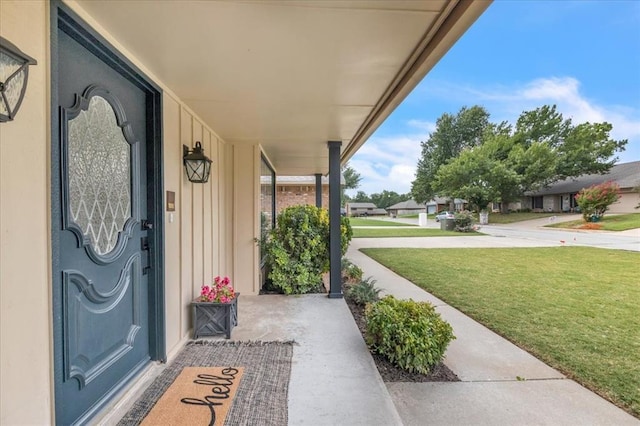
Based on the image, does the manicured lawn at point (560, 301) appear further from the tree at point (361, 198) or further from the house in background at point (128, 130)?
the tree at point (361, 198)

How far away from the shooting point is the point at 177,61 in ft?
7.24

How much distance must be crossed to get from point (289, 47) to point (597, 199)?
25228 mm

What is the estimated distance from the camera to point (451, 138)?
1580 inches

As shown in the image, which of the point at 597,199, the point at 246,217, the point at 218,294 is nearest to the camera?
the point at 218,294

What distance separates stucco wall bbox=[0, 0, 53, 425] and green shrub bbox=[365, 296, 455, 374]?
2.26m

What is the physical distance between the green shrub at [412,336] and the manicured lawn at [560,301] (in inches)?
46.6

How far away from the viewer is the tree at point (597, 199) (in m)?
19.5

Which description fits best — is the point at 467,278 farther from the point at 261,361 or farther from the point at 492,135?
the point at 492,135

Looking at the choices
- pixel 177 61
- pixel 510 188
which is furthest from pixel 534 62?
pixel 177 61

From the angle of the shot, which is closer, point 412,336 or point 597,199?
point 412,336

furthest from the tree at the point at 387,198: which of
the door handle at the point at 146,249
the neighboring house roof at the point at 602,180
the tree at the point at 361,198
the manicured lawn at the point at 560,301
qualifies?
the door handle at the point at 146,249

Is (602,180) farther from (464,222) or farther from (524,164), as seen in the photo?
(464,222)

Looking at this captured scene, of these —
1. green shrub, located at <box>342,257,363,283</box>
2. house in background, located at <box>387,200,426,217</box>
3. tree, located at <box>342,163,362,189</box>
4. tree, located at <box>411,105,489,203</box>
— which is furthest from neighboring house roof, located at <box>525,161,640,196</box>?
green shrub, located at <box>342,257,363,283</box>

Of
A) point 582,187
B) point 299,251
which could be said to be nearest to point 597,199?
point 582,187
